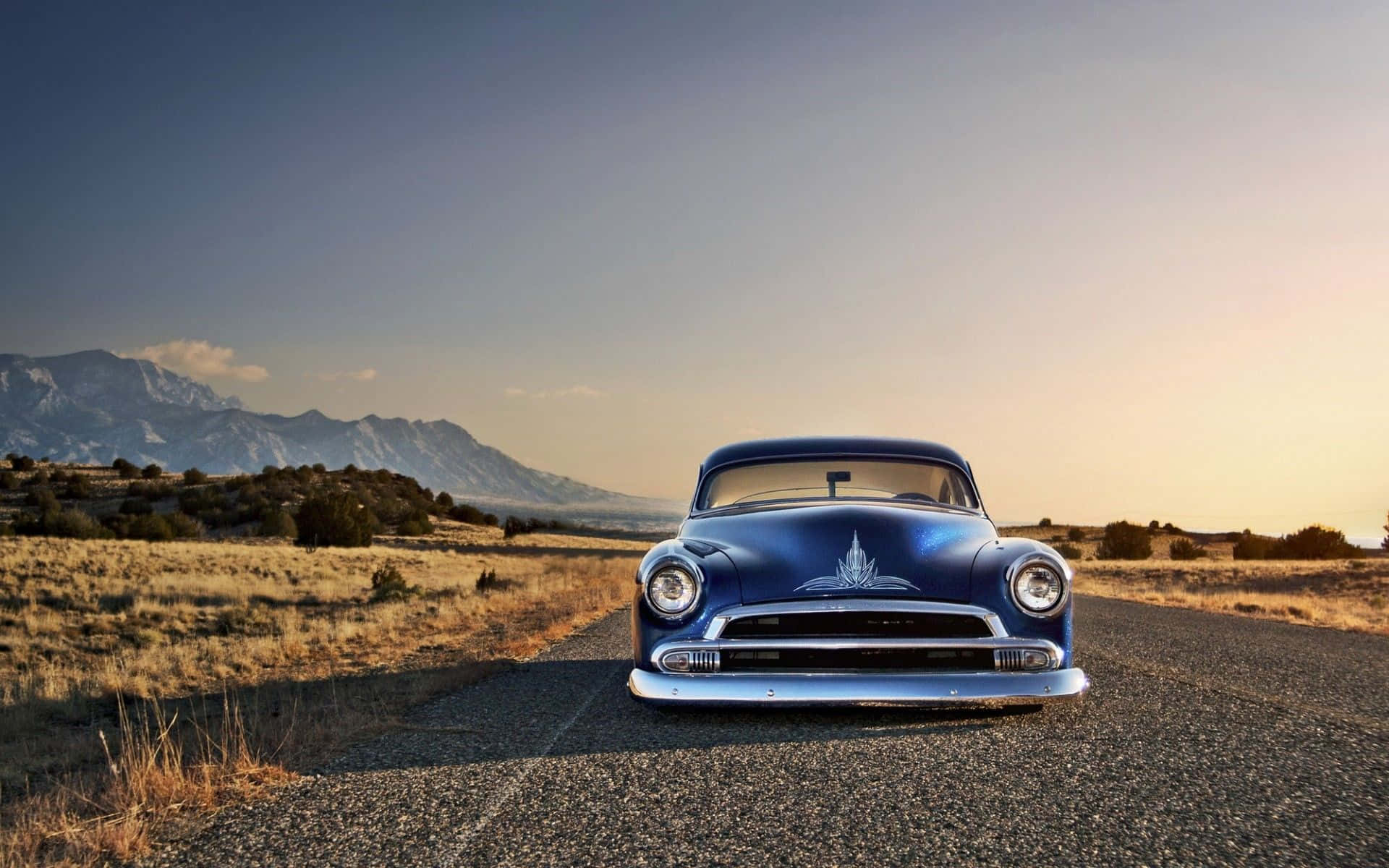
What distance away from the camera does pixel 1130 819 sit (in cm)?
374

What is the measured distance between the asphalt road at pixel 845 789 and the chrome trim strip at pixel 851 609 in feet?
1.87

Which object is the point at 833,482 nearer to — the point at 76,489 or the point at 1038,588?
the point at 1038,588

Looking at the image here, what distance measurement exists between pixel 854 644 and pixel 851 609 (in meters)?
0.19

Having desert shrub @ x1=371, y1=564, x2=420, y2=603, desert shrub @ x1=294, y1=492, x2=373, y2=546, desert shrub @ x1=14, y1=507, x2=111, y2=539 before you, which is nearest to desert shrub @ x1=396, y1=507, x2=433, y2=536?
desert shrub @ x1=294, y1=492, x2=373, y2=546

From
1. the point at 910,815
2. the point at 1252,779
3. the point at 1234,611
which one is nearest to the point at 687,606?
the point at 910,815

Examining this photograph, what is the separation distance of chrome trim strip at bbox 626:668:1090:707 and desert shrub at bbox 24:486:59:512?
5340cm

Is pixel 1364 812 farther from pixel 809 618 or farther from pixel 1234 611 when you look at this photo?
pixel 1234 611

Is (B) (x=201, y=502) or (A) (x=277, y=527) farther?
(B) (x=201, y=502)

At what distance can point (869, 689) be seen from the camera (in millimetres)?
4848

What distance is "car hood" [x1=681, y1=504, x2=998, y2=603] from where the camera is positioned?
16.8 feet

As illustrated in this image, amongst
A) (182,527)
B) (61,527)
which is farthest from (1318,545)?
(61,527)

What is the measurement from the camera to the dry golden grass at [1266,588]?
17.6 metres

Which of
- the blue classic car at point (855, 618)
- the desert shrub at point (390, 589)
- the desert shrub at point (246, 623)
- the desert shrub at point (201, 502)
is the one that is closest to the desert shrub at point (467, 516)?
the desert shrub at point (201, 502)

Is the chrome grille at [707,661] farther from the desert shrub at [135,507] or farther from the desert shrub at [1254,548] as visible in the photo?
the desert shrub at [1254,548]
